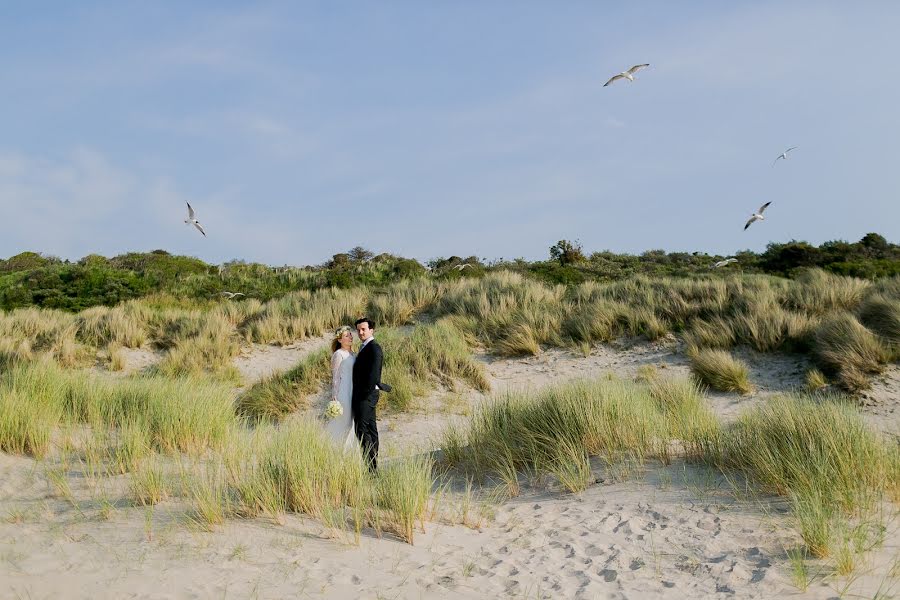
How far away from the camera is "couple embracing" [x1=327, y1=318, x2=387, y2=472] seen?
26.3ft

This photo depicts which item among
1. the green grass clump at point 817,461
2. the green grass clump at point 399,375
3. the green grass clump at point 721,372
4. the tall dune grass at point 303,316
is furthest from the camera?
the tall dune grass at point 303,316

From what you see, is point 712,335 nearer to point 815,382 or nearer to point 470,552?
point 815,382

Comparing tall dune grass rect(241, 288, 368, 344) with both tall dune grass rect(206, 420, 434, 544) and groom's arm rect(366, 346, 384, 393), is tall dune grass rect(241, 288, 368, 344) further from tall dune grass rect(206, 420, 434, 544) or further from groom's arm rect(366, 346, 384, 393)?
tall dune grass rect(206, 420, 434, 544)

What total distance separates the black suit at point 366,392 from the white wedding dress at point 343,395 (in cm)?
7

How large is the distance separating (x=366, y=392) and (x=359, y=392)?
0.10m

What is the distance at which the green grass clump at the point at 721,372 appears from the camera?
41.7ft

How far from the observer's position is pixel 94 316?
60.2 ft

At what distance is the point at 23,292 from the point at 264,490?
24.4 m

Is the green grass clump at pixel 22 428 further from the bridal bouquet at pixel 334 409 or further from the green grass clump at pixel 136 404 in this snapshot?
the bridal bouquet at pixel 334 409

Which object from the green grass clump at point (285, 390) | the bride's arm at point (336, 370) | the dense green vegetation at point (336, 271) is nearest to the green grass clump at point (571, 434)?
the bride's arm at point (336, 370)

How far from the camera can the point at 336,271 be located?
28359mm

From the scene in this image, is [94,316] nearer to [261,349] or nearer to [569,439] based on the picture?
[261,349]

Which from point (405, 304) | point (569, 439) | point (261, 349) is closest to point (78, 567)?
point (569, 439)

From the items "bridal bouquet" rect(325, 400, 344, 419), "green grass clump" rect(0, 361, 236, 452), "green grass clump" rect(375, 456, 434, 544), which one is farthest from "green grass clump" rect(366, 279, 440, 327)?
"green grass clump" rect(375, 456, 434, 544)
